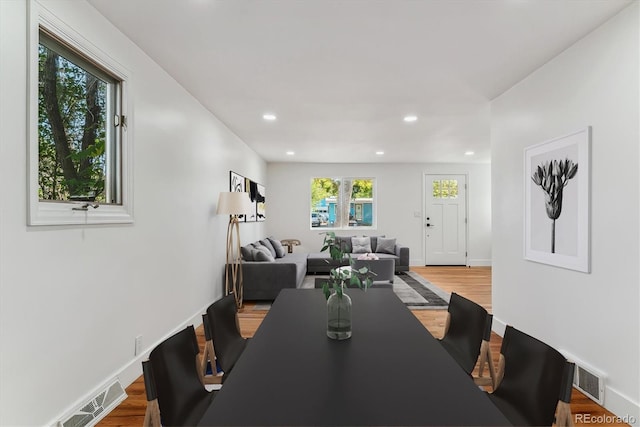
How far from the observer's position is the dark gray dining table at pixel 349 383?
848mm

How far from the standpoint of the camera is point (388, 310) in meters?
1.79

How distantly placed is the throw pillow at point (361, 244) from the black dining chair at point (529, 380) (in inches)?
228

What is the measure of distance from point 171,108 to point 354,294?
2358mm

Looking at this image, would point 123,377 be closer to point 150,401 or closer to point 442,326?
point 150,401

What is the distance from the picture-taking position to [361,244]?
732 cm

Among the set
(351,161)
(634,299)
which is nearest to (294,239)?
(351,161)

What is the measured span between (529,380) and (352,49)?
2293 millimetres

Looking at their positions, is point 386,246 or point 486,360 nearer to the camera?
point 486,360

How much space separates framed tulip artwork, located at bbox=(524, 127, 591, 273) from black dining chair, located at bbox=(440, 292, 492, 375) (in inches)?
45.7

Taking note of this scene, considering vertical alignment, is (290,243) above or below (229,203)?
below

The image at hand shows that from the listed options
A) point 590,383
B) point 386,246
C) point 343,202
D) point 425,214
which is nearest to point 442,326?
point 590,383

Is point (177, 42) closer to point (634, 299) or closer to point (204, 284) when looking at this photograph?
point (204, 284)

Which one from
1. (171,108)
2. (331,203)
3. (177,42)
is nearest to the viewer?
(177,42)

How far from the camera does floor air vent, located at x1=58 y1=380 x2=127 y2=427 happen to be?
1.87m
